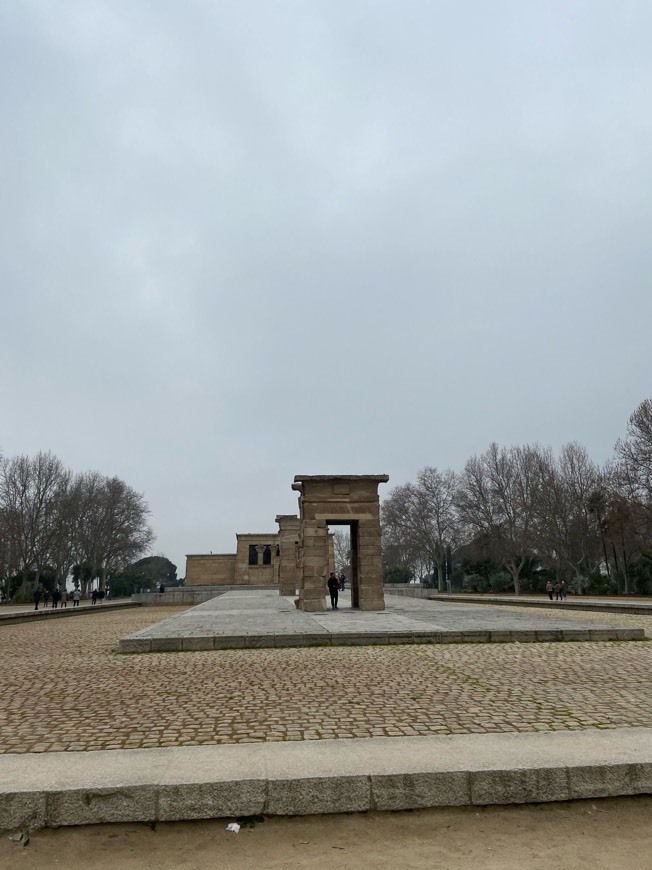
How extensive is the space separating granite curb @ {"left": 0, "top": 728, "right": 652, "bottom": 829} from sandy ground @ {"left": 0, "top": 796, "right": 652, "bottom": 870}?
0.24 feet

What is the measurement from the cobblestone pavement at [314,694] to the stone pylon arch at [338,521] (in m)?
8.09

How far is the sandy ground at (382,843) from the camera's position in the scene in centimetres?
319

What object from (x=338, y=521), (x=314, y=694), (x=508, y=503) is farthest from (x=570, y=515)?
(x=314, y=694)

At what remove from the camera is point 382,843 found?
342 cm

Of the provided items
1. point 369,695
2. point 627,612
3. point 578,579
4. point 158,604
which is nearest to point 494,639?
point 369,695

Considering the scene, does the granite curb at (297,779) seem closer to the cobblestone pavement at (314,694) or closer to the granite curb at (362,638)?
the cobblestone pavement at (314,694)

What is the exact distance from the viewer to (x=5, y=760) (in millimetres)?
4336

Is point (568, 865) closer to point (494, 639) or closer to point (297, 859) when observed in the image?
point (297, 859)

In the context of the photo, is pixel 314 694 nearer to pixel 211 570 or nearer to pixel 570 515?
pixel 570 515

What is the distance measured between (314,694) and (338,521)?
1271cm

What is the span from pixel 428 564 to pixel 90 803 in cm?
6341

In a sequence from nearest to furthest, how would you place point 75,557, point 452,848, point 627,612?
point 452,848, point 627,612, point 75,557

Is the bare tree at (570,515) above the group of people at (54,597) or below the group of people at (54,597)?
above

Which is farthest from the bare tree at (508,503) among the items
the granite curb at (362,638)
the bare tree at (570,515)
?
the granite curb at (362,638)
